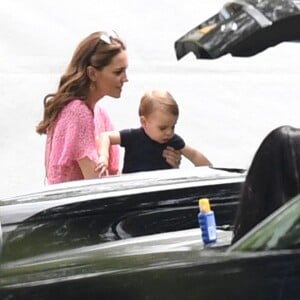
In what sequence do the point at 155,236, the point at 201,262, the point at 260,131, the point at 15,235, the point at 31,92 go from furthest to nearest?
the point at 31,92 < the point at 260,131 < the point at 15,235 < the point at 155,236 < the point at 201,262

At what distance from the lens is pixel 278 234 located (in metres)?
2.12

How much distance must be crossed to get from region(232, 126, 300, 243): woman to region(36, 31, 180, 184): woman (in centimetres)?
187

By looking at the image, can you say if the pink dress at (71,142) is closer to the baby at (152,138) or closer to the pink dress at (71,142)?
the pink dress at (71,142)

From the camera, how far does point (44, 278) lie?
2.04 metres

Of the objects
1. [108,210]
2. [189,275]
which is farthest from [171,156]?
[189,275]

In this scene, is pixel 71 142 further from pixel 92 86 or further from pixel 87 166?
pixel 92 86

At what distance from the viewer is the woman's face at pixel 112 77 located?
479cm

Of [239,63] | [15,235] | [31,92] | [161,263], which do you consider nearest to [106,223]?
[15,235]

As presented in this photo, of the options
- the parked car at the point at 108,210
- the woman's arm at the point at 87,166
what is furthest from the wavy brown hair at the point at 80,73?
the parked car at the point at 108,210

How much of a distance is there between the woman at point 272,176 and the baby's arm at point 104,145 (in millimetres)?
1861

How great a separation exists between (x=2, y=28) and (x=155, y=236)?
357 inches

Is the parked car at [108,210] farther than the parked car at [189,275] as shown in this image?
Yes

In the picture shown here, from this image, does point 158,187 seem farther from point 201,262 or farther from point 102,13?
point 102,13

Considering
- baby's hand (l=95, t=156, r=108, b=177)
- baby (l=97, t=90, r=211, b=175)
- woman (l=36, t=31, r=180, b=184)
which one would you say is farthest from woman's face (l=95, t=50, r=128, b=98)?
baby's hand (l=95, t=156, r=108, b=177)
